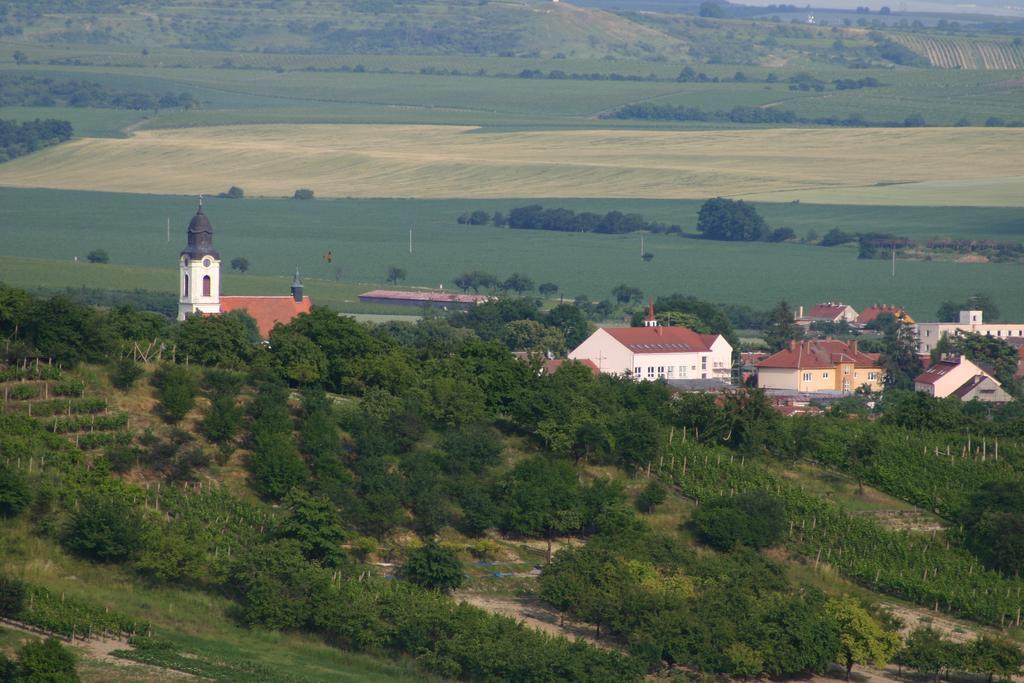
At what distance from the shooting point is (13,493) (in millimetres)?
57375

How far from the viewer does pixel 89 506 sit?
57.1 meters

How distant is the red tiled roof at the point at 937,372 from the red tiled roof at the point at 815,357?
3735mm

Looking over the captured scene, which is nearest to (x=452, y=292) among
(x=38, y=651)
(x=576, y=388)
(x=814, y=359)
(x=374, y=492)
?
(x=814, y=359)

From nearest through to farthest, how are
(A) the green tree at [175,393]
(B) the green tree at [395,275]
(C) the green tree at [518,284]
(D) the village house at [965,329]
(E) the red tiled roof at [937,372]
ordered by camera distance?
(A) the green tree at [175,393]
(E) the red tiled roof at [937,372]
(D) the village house at [965,329]
(C) the green tree at [518,284]
(B) the green tree at [395,275]

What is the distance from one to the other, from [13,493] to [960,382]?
65.6 metres

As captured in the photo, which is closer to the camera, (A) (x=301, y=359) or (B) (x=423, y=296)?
(A) (x=301, y=359)

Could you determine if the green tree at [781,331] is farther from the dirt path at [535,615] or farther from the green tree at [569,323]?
the dirt path at [535,615]

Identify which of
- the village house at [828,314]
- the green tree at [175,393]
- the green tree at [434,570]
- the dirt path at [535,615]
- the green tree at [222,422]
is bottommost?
the village house at [828,314]

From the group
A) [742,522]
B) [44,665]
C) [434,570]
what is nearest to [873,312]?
[742,522]

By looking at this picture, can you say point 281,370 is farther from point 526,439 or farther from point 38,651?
point 38,651

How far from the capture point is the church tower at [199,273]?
4304 inches

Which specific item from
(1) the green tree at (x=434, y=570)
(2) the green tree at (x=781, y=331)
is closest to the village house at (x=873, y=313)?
(2) the green tree at (x=781, y=331)

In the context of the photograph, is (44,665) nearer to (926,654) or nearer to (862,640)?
(862,640)

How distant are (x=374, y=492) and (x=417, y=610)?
30.5 ft
